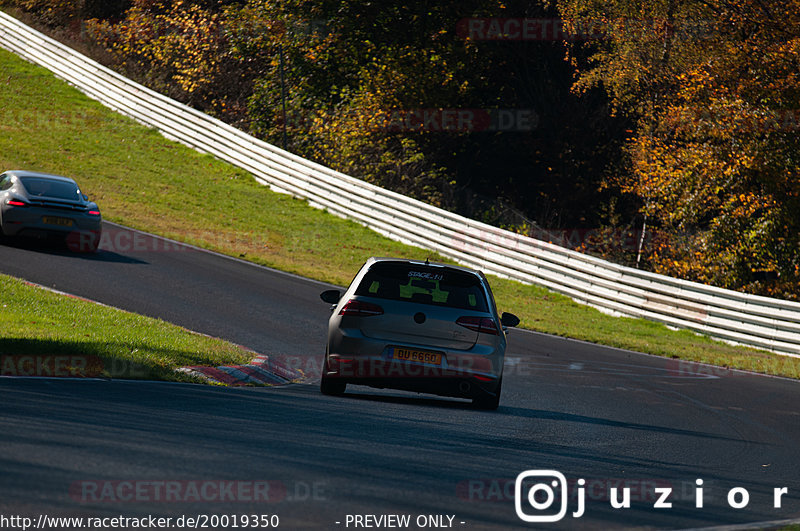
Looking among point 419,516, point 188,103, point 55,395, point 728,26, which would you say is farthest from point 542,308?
point 188,103

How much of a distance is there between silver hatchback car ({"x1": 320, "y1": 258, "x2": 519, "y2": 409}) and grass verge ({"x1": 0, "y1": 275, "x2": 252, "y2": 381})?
220cm

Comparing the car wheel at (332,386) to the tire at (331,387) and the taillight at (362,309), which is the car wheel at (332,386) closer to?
the tire at (331,387)

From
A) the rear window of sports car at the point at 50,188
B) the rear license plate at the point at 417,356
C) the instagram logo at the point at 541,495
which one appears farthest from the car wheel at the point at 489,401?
the rear window of sports car at the point at 50,188

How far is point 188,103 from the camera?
4084 cm

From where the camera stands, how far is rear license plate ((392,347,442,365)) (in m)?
10.5

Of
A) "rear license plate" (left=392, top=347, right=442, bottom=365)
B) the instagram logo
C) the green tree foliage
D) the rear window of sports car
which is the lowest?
the instagram logo

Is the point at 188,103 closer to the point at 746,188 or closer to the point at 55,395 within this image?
the point at 746,188

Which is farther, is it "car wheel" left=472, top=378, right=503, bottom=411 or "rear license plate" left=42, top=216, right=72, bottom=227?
"rear license plate" left=42, top=216, right=72, bottom=227

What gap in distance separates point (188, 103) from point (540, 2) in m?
14.5

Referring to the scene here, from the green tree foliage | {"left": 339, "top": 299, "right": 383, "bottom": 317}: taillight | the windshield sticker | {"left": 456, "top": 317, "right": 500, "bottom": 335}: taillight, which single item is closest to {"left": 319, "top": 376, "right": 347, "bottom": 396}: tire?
{"left": 339, "top": 299, "right": 383, "bottom": 317}: taillight

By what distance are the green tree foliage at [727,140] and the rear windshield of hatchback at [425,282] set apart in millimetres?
17419

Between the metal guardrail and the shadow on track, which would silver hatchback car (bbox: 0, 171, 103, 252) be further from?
the metal guardrail

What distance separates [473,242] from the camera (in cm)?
2664

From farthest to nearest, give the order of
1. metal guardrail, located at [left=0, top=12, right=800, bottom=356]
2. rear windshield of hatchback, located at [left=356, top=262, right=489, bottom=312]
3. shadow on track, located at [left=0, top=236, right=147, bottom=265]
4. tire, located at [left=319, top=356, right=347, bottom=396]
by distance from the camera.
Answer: metal guardrail, located at [left=0, top=12, right=800, bottom=356], shadow on track, located at [left=0, top=236, right=147, bottom=265], tire, located at [left=319, top=356, right=347, bottom=396], rear windshield of hatchback, located at [left=356, top=262, right=489, bottom=312]
